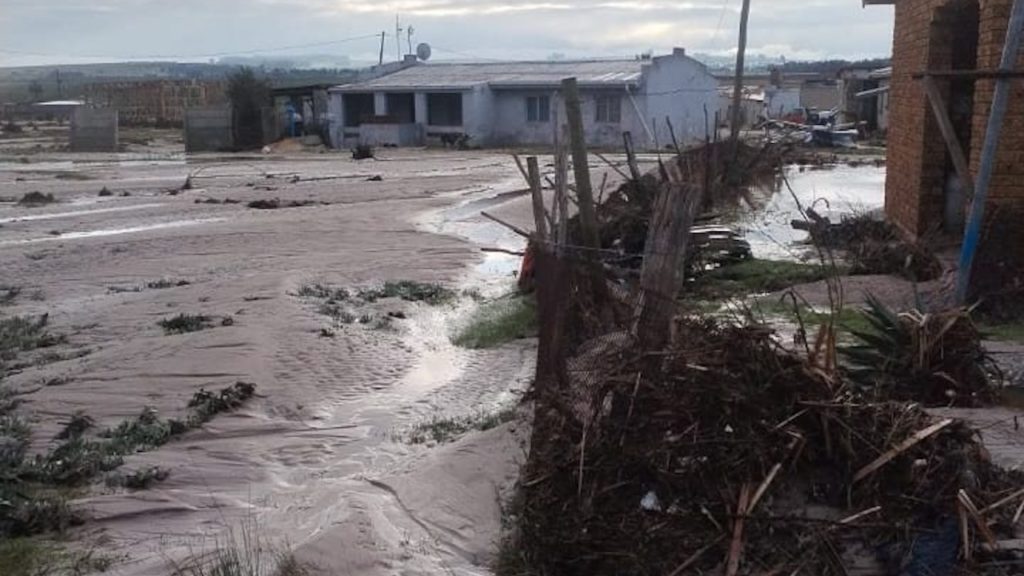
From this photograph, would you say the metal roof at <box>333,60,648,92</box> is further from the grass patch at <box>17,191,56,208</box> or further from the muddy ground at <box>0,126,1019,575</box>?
the grass patch at <box>17,191,56,208</box>

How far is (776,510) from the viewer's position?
5535 mm

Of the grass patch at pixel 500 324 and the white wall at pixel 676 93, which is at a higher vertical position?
the white wall at pixel 676 93

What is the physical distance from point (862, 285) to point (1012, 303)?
7.41 feet

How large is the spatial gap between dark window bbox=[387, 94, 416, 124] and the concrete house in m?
0.05

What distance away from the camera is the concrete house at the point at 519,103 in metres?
51.0

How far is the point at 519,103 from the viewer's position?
5416 cm

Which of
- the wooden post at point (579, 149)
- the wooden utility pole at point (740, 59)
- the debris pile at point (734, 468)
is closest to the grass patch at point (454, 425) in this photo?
the wooden post at point (579, 149)

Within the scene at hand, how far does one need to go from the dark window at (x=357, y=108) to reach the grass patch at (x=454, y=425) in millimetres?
48230

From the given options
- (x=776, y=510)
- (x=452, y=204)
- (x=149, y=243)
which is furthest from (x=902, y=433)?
(x=452, y=204)

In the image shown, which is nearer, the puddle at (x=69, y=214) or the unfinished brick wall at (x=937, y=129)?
the unfinished brick wall at (x=937, y=129)

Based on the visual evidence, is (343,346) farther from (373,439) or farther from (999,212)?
(999,212)

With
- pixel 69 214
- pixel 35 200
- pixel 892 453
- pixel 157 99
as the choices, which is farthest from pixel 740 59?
pixel 157 99

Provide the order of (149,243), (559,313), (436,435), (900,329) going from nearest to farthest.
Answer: (559,313) → (900,329) → (436,435) → (149,243)

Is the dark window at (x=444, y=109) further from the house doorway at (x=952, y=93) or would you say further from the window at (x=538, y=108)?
the house doorway at (x=952, y=93)
